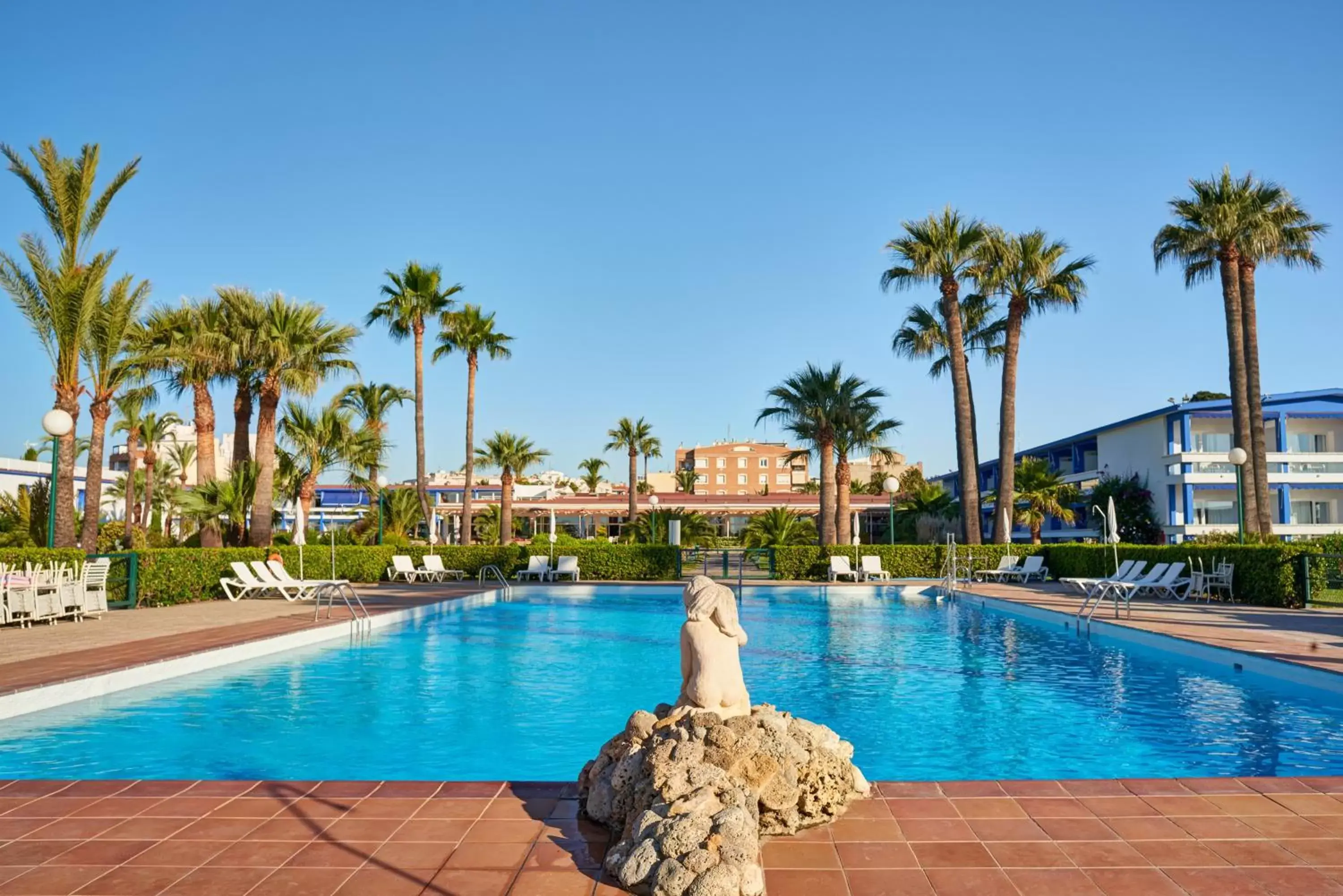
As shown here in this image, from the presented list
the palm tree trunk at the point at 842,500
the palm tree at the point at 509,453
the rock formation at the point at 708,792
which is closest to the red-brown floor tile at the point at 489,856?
the rock formation at the point at 708,792

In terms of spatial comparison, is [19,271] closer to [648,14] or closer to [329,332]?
[329,332]

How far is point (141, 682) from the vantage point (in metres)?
9.30

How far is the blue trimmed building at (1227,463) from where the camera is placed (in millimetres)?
36062

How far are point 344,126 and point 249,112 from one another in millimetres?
1760

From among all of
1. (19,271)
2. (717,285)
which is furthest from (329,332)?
(717,285)

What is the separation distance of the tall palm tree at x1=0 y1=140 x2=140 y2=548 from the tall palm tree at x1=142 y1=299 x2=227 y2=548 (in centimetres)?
446

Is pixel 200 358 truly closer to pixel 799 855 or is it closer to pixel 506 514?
pixel 506 514

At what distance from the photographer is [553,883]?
142 inches

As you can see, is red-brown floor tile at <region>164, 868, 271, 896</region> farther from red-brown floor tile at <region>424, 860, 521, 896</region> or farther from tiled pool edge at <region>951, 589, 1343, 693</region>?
tiled pool edge at <region>951, 589, 1343, 693</region>

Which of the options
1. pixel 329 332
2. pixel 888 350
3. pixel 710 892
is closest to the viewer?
pixel 710 892

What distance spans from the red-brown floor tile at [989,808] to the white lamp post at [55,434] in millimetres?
16068

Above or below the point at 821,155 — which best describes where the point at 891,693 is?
below

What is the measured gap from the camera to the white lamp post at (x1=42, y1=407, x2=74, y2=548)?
603 inches

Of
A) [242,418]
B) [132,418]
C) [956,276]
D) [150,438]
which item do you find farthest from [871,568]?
[150,438]
